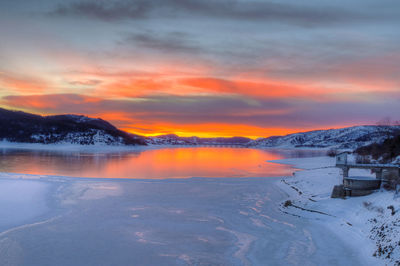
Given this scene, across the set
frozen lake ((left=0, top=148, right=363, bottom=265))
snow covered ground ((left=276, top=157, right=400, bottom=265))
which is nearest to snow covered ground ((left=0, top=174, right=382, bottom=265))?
frozen lake ((left=0, top=148, right=363, bottom=265))

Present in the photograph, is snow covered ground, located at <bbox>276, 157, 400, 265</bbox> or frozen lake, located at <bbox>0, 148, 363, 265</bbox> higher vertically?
snow covered ground, located at <bbox>276, 157, 400, 265</bbox>

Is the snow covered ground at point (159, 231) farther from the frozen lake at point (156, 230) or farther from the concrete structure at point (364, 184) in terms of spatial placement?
the concrete structure at point (364, 184)

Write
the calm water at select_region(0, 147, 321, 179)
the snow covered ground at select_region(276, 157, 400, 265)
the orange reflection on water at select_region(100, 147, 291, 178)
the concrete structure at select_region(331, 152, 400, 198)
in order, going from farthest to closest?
the orange reflection on water at select_region(100, 147, 291, 178)
the calm water at select_region(0, 147, 321, 179)
the concrete structure at select_region(331, 152, 400, 198)
the snow covered ground at select_region(276, 157, 400, 265)

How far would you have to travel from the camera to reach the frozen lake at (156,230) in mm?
12227

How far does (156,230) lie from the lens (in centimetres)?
1584

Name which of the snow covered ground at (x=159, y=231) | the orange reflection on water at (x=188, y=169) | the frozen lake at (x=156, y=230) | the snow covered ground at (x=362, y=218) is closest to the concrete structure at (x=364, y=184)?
the snow covered ground at (x=362, y=218)

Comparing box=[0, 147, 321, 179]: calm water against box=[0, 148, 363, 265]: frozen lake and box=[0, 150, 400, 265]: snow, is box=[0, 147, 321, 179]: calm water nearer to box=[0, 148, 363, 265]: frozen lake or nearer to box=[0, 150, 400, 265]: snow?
box=[0, 148, 363, 265]: frozen lake

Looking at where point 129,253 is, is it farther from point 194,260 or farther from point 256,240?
point 256,240

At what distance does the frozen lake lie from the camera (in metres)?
12.2

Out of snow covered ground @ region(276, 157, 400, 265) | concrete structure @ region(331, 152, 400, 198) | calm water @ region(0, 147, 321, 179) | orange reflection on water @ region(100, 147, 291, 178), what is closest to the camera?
snow covered ground @ region(276, 157, 400, 265)

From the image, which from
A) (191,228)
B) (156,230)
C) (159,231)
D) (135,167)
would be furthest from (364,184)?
(135,167)

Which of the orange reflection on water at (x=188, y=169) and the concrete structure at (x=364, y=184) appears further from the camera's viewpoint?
the orange reflection on water at (x=188, y=169)

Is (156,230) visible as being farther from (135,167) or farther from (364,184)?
(135,167)

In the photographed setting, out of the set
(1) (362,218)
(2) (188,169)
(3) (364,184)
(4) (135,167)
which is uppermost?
(3) (364,184)
